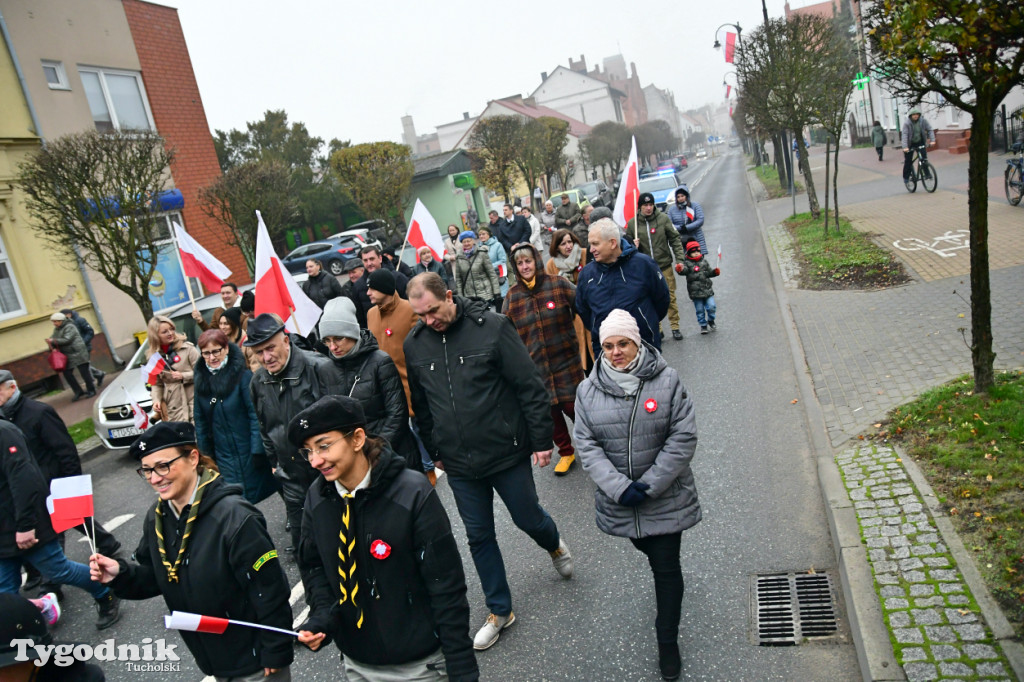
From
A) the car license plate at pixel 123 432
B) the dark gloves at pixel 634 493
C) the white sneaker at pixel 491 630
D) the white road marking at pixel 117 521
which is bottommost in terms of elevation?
the white road marking at pixel 117 521

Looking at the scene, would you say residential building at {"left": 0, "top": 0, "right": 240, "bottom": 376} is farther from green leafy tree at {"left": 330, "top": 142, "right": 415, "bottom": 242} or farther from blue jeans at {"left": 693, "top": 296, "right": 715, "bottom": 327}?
blue jeans at {"left": 693, "top": 296, "right": 715, "bottom": 327}

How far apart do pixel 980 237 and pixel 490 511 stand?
4.02 m

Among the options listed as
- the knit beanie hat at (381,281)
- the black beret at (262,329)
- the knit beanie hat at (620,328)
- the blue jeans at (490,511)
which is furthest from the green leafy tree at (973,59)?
the black beret at (262,329)

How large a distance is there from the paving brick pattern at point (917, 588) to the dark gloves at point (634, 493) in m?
1.34

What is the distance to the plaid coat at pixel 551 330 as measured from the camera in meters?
6.44

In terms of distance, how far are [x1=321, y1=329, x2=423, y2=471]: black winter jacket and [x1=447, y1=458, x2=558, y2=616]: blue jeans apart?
597 mm

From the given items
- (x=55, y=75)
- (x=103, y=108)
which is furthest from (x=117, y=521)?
(x=103, y=108)

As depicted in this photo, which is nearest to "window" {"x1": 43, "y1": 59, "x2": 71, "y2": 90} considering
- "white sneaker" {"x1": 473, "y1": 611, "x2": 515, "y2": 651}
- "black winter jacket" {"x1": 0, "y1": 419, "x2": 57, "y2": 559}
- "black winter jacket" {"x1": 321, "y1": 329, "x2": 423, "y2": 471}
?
"black winter jacket" {"x1": 0, "y1": 419, "x2": 57, "y2": 559}

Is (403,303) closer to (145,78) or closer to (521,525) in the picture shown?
(521,525)

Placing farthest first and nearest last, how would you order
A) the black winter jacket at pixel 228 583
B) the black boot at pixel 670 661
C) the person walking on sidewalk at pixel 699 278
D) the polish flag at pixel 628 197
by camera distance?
the person walking on sidewalk at pixel 699 278, the polish flag at pixel 628 197, the black boot at pixel 670 661, the black winter jacket at pixel 228 583

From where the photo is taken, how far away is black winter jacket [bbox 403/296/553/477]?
4.22 meters

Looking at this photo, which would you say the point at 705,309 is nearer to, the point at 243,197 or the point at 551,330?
the point at 551,330

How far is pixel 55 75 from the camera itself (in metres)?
19.4

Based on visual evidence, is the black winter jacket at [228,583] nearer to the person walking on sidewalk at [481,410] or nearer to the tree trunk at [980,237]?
the person walking on sidewalk at [481,410]
